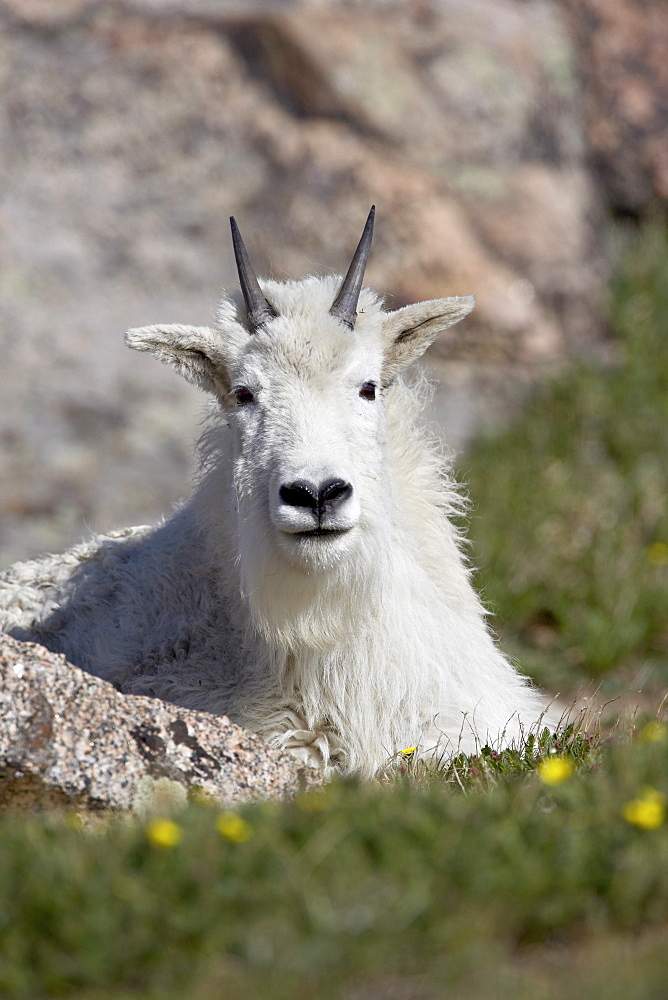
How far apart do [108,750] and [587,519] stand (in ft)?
24.9

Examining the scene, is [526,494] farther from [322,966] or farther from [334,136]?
[322,966]

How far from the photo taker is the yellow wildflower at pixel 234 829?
297 centimetres

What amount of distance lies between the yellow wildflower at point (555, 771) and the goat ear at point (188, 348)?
7.22ft

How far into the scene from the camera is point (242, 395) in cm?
482

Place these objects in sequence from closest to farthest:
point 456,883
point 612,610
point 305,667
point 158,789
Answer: point 456,883 < point 158,789 < point 305,667 < point 612,610

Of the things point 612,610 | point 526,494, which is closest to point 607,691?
point 612,610

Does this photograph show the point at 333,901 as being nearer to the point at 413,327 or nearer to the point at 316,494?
the point at 316,494

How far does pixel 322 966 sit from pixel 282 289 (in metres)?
3.14

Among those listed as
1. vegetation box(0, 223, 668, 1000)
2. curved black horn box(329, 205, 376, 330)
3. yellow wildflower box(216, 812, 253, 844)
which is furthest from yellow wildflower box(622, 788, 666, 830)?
curved black horn box(329, 205, 376, 330)

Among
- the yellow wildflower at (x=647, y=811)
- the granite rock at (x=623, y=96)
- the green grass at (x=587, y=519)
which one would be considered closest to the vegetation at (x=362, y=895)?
the yellow wildflower at (x=647, y=811)

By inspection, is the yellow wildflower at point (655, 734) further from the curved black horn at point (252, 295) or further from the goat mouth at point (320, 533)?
the curved black horn at point (252, 295)

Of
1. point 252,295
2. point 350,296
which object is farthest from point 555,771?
point 252,295

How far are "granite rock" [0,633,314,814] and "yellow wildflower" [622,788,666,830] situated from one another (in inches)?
52.7

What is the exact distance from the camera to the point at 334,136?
1216cm
